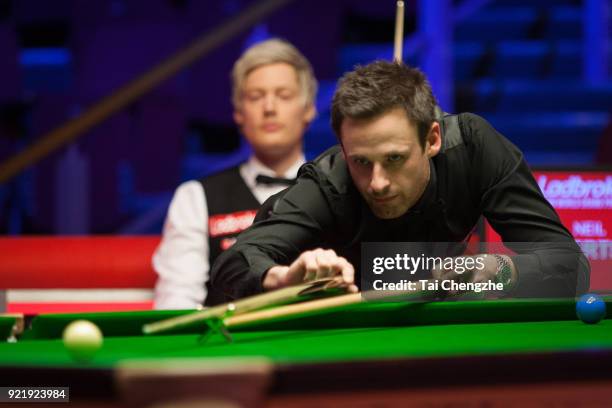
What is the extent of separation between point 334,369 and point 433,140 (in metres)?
1.39

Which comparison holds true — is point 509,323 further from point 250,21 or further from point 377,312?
point 250,21

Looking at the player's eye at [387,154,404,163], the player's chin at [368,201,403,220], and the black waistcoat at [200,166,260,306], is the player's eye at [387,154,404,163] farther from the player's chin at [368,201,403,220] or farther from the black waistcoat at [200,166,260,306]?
the black waistcoat at [200,166,260,306]

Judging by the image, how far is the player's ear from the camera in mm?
2727

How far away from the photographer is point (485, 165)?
284cm

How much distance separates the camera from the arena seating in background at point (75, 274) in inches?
151

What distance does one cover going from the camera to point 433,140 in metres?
2.77

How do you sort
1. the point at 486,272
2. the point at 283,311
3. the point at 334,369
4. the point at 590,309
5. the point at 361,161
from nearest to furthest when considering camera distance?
the point at 334,369, the point at 283,311, the point at 590,309, the point at 486,272, the point at 361,161

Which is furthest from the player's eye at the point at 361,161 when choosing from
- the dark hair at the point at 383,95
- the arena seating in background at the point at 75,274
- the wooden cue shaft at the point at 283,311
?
the arena seating in background at the point at 75,274

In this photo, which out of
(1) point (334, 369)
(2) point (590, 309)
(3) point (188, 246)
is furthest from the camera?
(3) point (188, 246)

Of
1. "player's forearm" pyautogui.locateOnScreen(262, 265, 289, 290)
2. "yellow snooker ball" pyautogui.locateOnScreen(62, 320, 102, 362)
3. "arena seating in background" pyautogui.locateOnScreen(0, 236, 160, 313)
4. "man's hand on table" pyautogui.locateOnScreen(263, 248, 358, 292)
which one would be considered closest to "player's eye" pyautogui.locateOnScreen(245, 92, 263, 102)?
"arena seating in background" pyautogui.locateOnScreen(0, 236, 160, 313)

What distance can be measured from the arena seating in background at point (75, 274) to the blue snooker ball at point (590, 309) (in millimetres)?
2110

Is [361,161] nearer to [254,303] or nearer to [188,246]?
[254,303]

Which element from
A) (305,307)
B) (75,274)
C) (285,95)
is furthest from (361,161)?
(75,274)

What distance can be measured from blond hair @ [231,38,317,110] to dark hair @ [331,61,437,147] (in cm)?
117
